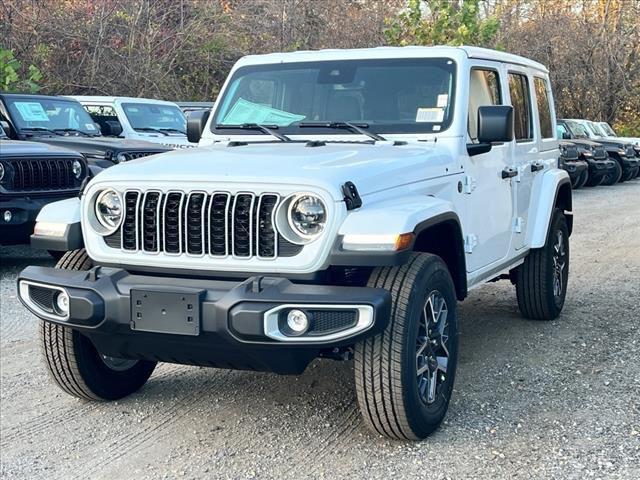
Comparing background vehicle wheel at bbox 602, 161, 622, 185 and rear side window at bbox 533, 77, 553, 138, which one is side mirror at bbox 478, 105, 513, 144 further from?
background vehicle wheel at bbox 602, 161, 622, 185

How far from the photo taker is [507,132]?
4855 millimetres

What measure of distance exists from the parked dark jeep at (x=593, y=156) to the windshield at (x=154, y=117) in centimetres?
952

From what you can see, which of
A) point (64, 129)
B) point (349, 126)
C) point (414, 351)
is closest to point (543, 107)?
point (349, 126)

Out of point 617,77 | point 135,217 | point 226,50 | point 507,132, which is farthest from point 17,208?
point 617,77

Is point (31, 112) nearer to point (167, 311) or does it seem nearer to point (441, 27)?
point (167, 311)

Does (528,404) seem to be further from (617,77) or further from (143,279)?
(617,77)

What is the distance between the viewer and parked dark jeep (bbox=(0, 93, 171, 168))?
995cm

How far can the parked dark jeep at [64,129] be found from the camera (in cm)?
995

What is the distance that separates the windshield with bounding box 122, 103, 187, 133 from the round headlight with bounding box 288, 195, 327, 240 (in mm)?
8927

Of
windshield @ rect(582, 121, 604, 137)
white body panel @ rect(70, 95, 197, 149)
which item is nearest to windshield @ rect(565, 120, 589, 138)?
windshield @ rect(582, 121, 604, 137)

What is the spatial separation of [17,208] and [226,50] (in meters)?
15.0

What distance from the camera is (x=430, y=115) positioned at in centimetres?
505

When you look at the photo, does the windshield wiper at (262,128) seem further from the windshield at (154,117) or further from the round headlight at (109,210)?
the windshield at (154,117)

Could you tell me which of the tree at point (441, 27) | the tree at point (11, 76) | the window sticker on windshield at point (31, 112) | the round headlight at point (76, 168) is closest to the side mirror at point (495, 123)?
the round headlight at point (76, 168)
